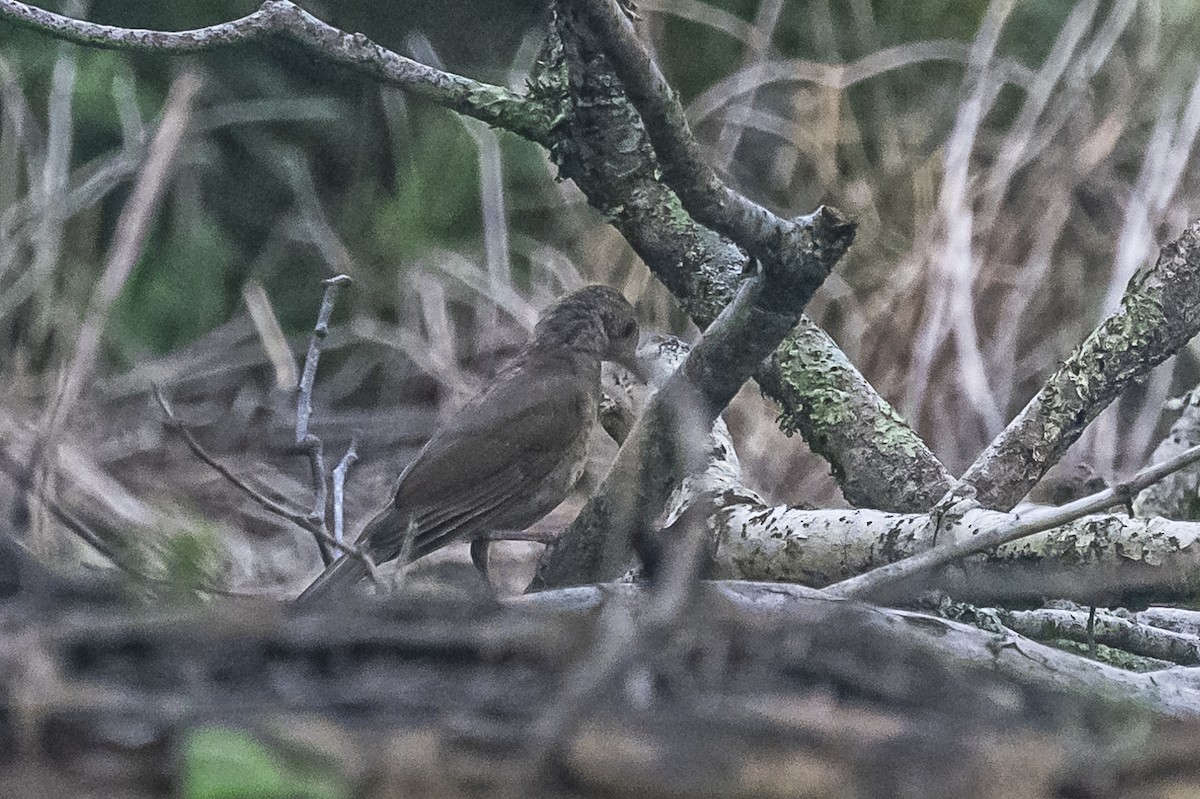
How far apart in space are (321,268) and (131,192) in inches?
18.4

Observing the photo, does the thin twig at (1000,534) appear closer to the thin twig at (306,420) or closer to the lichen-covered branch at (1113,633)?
the lichen-covered branch at (1113,633)

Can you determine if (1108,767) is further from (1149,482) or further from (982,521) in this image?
(982,521)

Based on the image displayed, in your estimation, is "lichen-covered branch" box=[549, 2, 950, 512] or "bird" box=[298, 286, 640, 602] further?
"bird" box=[298, 286, 640, 602]

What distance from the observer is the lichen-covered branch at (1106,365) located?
5.93ft

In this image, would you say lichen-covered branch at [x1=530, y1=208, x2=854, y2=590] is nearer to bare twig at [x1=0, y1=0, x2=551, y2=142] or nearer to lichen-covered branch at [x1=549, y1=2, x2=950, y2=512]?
lichen-covered branch at [x1=549, y1=2, x2=950, y2=512]

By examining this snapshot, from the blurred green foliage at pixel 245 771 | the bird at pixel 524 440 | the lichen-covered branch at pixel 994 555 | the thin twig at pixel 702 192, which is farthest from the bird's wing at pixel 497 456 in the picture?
the blurred green foliage at pixel 245 771

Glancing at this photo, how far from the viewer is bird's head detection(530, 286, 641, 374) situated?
2.25 m

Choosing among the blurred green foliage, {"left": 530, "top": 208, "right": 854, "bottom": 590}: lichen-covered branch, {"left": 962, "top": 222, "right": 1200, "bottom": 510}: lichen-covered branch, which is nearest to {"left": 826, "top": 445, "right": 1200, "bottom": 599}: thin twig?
{"left": 530, "top": 208, "right": 854, "bottom": 590}: lichen-covered branch

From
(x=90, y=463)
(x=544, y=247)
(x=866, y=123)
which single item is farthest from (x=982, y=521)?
(x=866, y=123)

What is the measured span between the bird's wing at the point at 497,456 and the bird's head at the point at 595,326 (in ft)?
0.19

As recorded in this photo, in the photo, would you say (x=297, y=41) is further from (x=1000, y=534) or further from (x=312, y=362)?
(x=1000, y=534)

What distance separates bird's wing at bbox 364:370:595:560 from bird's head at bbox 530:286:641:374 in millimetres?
59

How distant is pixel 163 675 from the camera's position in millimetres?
637

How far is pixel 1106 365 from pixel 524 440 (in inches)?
35.3
